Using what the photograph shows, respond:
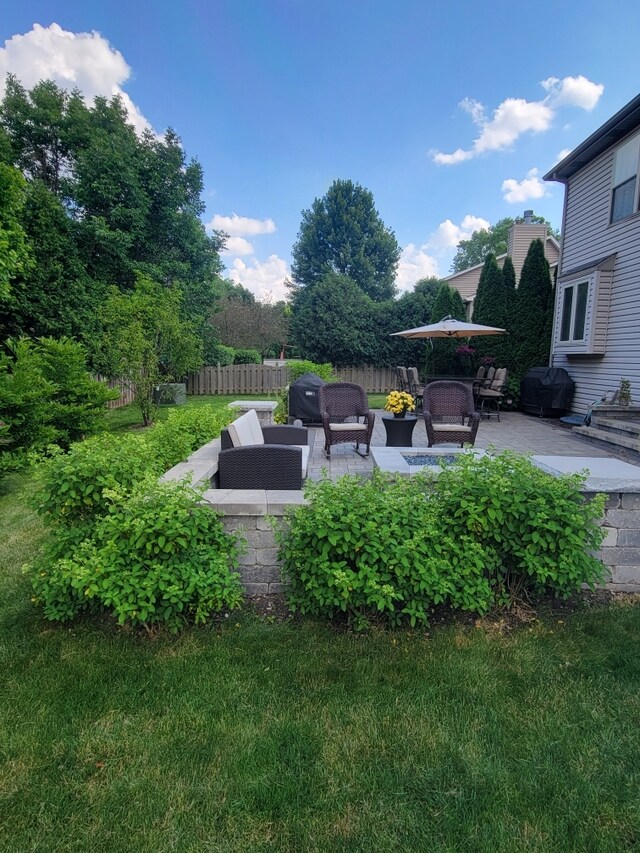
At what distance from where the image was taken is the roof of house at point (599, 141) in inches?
285

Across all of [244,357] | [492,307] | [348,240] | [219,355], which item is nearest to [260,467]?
[492,307]

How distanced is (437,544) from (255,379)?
1414 centimetres

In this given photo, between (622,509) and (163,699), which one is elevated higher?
(622,509)

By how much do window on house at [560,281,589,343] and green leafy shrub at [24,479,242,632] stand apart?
9.31 meters

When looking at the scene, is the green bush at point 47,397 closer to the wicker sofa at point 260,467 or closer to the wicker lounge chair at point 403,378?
the wicker sofa at point 260,467

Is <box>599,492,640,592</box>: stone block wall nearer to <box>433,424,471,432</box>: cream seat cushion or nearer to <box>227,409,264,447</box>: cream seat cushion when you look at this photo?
<box>227,409,264,447</box>: cream seat cushion

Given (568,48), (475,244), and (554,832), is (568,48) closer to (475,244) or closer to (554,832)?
(554,832)

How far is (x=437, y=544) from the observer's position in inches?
89.8

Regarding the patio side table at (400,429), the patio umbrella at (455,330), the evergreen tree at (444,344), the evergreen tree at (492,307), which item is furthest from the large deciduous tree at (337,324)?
the patio side table at (400,429)

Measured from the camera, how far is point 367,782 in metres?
1.49

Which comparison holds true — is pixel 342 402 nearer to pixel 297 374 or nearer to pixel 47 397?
pixel 47 397

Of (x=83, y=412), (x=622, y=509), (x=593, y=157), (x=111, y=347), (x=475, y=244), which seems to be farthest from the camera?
(x=475, y=244)

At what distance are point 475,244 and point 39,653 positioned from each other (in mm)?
42882

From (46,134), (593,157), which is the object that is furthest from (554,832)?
(46,134)
